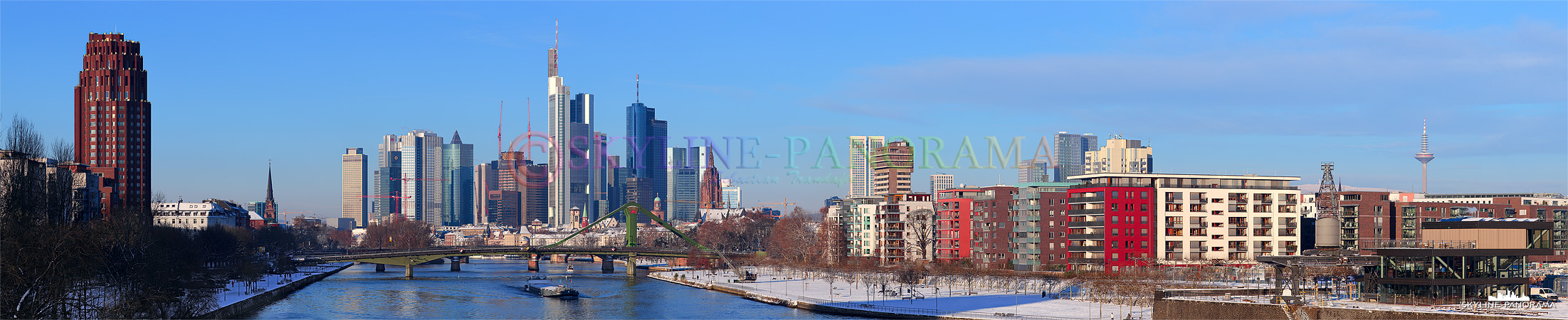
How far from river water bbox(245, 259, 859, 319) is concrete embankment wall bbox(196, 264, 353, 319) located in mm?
870

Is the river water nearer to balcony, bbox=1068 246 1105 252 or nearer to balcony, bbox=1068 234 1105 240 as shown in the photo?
balcony, bbox=1068 246 1105 252

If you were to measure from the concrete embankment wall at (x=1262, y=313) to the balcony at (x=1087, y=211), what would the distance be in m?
41.6

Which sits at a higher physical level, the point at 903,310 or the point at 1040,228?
the point at 1040,228

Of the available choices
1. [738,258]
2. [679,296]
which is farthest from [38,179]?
[738,258]

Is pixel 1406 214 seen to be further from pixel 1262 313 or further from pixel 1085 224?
pixel 1262 313

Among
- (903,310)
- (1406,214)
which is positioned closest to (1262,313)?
(903,310)

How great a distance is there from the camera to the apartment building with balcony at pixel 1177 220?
11481cm

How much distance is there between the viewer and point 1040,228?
12019 cm

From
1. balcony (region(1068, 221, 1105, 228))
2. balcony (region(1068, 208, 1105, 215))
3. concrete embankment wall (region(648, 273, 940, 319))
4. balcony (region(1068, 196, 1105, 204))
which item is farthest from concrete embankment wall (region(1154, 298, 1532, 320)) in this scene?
balcony (region(1068, 196, 1105, 204))

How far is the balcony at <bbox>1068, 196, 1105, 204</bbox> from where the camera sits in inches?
4564

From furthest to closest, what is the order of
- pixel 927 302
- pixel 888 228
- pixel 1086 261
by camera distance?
pixel 888 228, pixel 1086 261, pixel 927 302

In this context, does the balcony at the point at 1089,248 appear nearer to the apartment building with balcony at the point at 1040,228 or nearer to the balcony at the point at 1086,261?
the balcony at the point at 1086,261

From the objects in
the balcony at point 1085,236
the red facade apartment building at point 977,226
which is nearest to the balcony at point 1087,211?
the balcony at point 1085,236

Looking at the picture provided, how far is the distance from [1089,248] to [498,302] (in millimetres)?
50049
